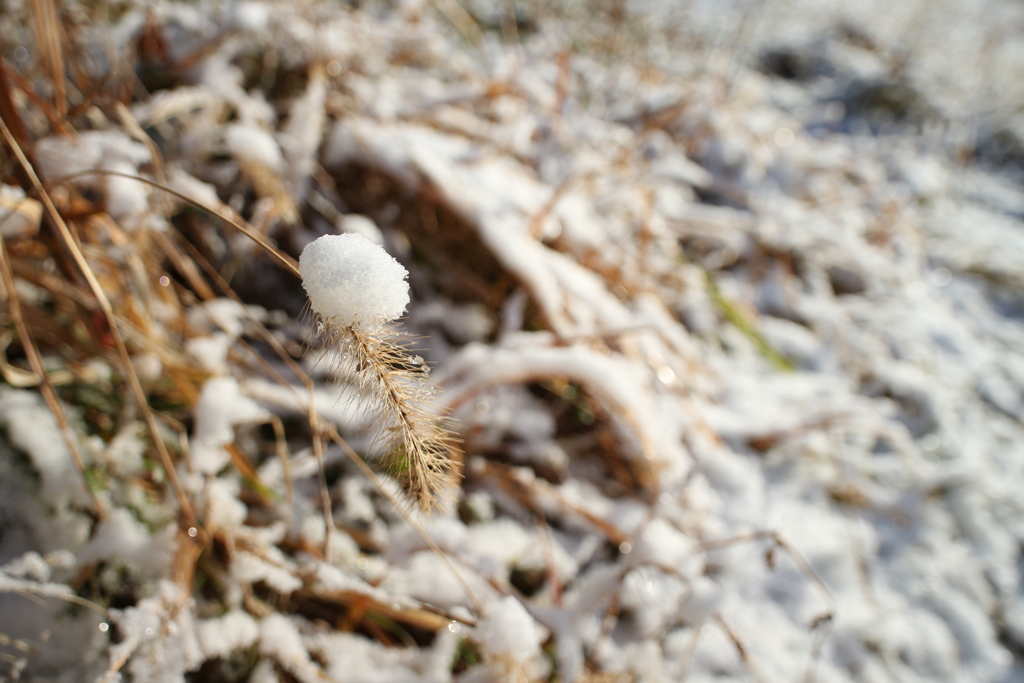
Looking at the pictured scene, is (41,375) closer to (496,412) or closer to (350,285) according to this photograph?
(350,285)

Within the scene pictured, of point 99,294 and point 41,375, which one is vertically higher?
point 99,294

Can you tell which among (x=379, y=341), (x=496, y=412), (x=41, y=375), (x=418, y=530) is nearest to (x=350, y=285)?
(x=379, y=341)

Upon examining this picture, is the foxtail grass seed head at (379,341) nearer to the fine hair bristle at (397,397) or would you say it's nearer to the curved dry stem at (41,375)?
the fine hair bristle at (397,397)

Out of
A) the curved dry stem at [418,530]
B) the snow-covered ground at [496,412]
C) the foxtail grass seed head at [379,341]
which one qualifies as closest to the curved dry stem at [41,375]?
the snow-covered ground at [496,412]

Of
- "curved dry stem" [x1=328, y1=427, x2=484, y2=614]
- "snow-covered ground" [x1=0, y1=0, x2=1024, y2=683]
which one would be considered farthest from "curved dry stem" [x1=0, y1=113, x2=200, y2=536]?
"curved dry stem" [x1=328, y1=427, x2=484, y2=614]

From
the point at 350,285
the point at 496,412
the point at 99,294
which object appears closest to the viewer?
the point at 350,285

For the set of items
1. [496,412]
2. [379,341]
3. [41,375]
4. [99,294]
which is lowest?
[496,412]

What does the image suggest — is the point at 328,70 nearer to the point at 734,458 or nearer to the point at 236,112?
the point at 236,112
